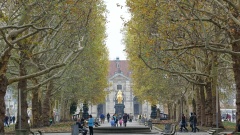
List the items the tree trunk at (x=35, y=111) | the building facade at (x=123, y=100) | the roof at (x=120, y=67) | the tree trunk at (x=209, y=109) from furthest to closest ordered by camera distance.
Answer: the roof at (x=120, y=67)
the building facade at (x=123, y=100)
the tree trunk at (x=35, y=111)
the tree trunk at (x=209, y=109)

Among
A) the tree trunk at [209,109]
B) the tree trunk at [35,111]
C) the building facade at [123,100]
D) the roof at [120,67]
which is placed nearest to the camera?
the tree trunk at [209,109]

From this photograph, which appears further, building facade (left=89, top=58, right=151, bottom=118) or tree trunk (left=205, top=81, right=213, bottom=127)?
building facade (left=89, top=58, right=151, bottom=118)

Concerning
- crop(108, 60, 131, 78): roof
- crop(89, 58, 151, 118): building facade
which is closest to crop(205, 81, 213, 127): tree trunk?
crop(89, 58, 151, 118): building facade

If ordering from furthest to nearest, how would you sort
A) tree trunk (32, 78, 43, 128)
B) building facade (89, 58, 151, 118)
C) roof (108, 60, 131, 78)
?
roof (108, 60, 131, 78), building facade (89, 58, 151, 118), tree trunk (32, 78, 43, 128)

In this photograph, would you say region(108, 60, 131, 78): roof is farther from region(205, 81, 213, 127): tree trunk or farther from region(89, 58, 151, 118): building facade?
region(205, 81, 213, 127): tree trunk

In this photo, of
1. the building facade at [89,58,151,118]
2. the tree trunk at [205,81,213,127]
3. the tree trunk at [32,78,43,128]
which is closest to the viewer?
the tree trunk at [205,81,213,127]

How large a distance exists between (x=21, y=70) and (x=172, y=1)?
13979 mm

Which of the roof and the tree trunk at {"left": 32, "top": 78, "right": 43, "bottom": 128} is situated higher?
the roof

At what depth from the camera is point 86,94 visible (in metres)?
70.6

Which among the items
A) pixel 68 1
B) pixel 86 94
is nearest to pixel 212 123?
pixel 68 1

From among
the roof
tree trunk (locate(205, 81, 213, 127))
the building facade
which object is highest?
the roof

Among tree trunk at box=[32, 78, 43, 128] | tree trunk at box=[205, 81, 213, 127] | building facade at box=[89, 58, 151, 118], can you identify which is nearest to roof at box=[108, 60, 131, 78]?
building facade at box=[89, 58, 151, 118]

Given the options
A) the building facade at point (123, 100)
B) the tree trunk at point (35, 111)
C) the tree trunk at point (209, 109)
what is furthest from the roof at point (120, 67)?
the tree trunk at point (209, 109)

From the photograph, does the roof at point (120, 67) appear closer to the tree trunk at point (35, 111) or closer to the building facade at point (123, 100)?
the building facade at point (123, 100)
